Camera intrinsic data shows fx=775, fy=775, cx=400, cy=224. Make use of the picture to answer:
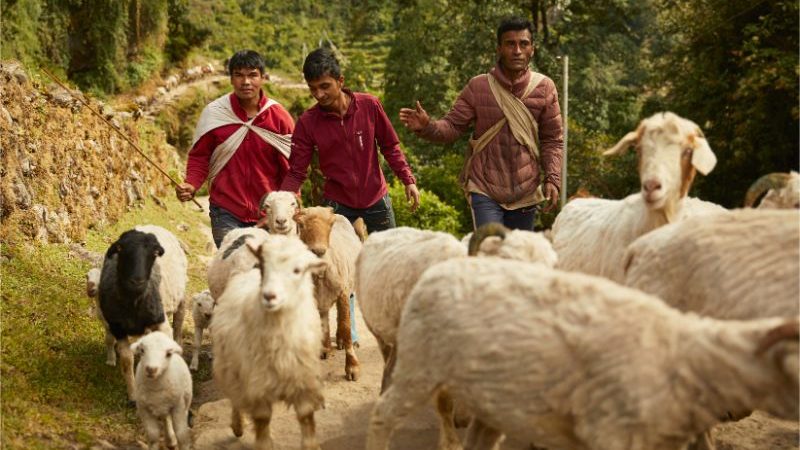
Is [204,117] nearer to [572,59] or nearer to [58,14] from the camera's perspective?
[58,14]

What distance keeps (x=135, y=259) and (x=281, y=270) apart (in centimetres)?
204

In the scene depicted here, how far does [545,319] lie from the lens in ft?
12.2

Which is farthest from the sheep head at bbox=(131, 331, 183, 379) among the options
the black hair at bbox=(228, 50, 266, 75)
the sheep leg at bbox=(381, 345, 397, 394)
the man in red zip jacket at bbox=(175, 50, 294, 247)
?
the black hair at bbox=(228, 50, 266, 75)

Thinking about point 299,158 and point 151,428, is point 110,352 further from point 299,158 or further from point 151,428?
point 299,158

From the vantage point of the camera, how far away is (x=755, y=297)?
396 centimetres

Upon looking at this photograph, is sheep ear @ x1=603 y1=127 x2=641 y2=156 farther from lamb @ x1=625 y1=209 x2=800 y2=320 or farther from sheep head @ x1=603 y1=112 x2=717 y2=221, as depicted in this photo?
lamb @ x1=625 y1=209 x2=800 y2=320

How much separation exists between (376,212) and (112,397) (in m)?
2.96

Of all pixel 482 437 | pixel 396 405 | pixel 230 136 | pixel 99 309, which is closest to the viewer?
pixel 396 405

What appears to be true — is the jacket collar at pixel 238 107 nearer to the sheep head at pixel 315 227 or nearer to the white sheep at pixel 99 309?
the sheep head at pixel 315 227

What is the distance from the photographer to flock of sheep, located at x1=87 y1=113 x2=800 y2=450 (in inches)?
134

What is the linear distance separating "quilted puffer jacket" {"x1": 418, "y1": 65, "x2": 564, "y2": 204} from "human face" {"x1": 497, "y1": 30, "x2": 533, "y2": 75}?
0.11m

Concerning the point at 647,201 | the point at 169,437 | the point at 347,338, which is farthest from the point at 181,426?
Result: the point at 647,201

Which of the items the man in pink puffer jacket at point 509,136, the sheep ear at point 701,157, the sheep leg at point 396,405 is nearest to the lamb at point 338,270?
the man in pink puffer jacket at point 509,136

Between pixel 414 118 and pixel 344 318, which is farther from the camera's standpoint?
pixel 344 318
